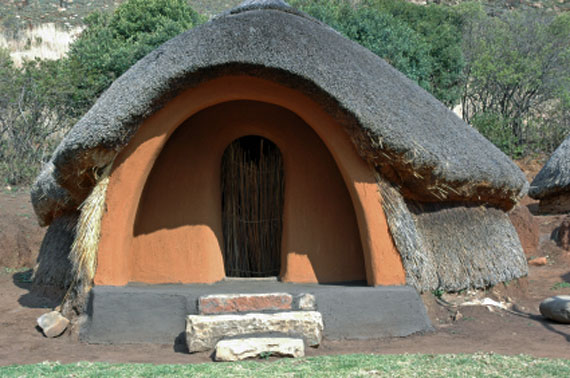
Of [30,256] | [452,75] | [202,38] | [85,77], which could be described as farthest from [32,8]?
[202,38]

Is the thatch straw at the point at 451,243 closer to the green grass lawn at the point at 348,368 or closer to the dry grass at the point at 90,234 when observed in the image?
the green grass lawn at the point at 348,368

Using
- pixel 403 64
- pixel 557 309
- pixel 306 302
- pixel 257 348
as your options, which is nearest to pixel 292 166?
pixel 306 302

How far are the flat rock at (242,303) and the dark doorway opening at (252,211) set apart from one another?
1942mm

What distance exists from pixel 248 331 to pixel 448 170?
251 centimetres

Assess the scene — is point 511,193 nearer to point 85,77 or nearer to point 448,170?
point 448,170

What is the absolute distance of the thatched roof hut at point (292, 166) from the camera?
4.96m

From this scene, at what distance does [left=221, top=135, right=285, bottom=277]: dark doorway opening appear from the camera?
6809 millimetres

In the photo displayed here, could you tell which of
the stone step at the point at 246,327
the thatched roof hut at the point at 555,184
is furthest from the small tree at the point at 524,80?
the stone step at the point at 246,327

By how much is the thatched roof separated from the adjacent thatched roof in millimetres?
8028

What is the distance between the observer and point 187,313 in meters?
4.88

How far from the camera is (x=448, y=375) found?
3.47 m

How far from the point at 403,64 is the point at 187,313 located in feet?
44.7

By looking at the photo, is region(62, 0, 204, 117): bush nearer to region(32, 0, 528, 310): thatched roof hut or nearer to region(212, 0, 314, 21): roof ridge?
region(32, 0, 528, 310): thatched roof hut

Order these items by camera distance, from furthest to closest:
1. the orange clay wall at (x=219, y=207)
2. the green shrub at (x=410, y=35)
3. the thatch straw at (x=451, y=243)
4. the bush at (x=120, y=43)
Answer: the green shrub at (x=410, y=35), the bush at (x=120, y=43), the orange clay wall at (x=219, y=207), the thatch straw at (x=451, y=243)
